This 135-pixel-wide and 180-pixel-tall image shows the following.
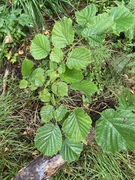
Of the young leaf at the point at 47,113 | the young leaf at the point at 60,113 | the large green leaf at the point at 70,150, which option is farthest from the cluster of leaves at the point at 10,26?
the large green leaf at the point at 70,150

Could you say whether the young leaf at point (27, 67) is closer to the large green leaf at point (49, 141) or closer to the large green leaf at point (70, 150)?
the large green leaf at point (49, 141)

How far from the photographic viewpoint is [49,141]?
1.40 m

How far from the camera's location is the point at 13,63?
2162 mm

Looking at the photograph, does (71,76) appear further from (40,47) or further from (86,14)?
(86,14)

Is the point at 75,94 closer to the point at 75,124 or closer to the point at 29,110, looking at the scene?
the point at 29,110

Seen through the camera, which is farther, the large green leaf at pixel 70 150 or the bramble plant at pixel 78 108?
the large green leaf at pixel 70 150

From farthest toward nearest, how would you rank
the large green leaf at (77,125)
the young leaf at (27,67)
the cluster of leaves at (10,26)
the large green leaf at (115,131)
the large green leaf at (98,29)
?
the cluster of leaves at (10,26) < the young leaf at (27,67) < the large green leaf at (98,29) < the large green leaf at (77,125) < the large green leaf at (115,131)

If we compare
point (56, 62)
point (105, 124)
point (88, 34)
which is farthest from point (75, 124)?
point (88, 34)

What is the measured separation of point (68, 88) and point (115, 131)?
34.9 inches

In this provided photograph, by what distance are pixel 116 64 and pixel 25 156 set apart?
109 centimetres

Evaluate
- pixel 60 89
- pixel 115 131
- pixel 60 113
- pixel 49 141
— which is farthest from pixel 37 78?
pixel 115 131

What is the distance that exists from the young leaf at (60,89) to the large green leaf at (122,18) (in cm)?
47

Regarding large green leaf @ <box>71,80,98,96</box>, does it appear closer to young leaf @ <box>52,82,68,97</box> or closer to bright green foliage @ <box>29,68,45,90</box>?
young leaf @ <box>52,82,68,97</box>

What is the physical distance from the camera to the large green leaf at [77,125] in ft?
4.41
